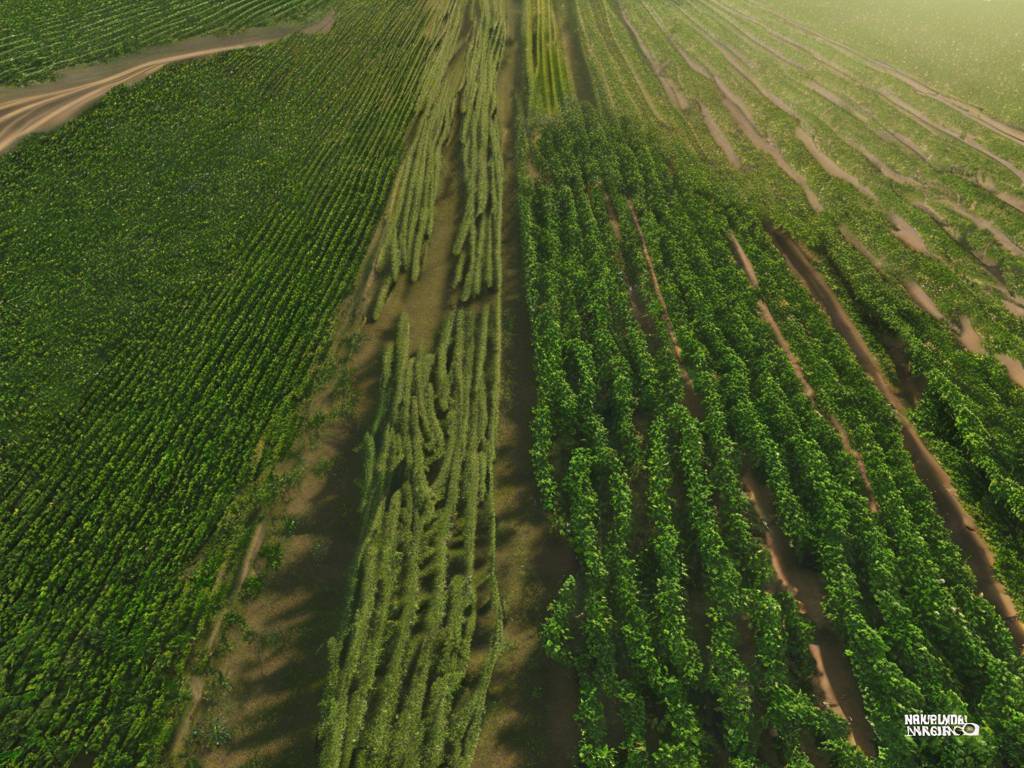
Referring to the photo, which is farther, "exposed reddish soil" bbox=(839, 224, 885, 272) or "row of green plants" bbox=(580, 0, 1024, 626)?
"exposed reddish soil" bbox=(839, 224, 885, 272)

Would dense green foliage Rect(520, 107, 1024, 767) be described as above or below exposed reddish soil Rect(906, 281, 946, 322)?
below

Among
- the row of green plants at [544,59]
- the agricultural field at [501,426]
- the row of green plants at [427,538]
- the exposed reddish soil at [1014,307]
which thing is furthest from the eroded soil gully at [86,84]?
the exposed reddish soil at [1014,307]

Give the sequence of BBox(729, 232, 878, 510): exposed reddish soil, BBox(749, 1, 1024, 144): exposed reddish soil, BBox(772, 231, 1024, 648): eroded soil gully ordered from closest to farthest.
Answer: BBox(772, 231, 1024, 648): eroded soil gully < BBox(729, 232, 878, 510): exposed reddish soil < BBox(749, 1, 1024, 144): exposed reddish soil

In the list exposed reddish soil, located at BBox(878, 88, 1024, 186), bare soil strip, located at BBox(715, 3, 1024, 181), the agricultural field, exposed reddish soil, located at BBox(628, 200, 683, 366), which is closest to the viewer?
the agricultural field

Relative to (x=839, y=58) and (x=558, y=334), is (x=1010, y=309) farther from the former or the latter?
(x=839, y=58)

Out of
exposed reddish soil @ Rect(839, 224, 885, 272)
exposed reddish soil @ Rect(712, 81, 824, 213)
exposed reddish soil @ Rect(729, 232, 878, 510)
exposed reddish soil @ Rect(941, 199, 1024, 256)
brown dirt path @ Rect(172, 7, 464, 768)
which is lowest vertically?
brown dirt path @ Rect(172, 7, 464, 768)

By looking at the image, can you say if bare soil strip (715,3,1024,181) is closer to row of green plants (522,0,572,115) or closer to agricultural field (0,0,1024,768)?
agricultural field (0,0,1024,768)

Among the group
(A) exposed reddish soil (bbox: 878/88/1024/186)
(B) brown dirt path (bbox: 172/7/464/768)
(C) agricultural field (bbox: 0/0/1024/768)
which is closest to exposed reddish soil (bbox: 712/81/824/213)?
(C) agricultural field (bbox: 0/0/1024/768)
